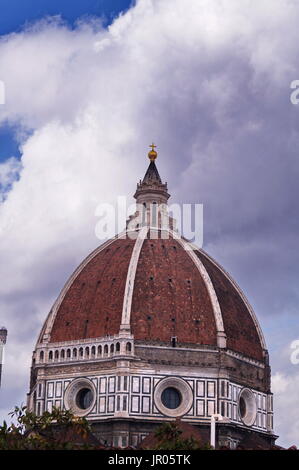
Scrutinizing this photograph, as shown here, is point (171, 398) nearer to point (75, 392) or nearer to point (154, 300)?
point (75, 392)

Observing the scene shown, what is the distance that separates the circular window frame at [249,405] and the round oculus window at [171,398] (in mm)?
5149

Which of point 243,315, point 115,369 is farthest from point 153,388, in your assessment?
point 243,315

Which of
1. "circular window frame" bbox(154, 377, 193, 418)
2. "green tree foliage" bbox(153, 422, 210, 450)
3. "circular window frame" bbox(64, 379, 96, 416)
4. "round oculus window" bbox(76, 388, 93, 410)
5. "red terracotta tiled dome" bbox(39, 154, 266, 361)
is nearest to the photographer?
"green tree foliage" bbox(153, 422, 210, 450)

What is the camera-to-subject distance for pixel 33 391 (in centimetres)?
7762

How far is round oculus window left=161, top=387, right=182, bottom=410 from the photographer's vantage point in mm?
72062

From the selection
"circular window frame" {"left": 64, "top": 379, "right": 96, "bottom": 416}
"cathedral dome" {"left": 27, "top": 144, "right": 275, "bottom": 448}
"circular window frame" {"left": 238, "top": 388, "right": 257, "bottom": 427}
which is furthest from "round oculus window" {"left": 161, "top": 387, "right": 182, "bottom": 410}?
"circular window frame" {"left": 238, "top": 388, "right": 257, "bottom": 427}

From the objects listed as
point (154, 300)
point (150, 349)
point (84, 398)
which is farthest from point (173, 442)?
point (84, 398)

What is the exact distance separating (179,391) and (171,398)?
708mm

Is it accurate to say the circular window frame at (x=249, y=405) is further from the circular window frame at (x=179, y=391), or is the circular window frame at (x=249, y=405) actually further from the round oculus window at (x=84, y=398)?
the round oculus window at (x=84, y=398)

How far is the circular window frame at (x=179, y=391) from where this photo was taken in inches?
2820

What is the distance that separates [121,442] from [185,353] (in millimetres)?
7647

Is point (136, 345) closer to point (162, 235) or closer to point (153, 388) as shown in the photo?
point (153, 388)

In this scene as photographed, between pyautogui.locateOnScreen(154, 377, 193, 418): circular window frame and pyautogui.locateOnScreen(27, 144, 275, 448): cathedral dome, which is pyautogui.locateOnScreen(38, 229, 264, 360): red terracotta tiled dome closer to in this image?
pyautogui.locateOnScreen(27, 144, 275, 448): cathedral dome

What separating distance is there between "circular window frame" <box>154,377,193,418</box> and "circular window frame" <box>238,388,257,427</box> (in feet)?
15.7
